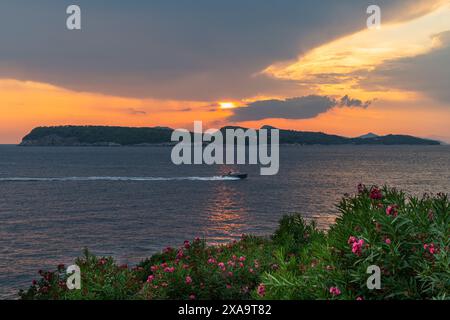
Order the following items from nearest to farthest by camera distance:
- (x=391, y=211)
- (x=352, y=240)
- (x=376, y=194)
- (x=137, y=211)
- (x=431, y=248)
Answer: (x=431, y=248) < (x=352, y=240) < (x=391, y=211) < (x=376, y=194) < (x=137, y=211)

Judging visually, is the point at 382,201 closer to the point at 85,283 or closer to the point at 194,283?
the point at 194,283

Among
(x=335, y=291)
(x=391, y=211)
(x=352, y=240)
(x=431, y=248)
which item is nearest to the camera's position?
(x=431, y=248)

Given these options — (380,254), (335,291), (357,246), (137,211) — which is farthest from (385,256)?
(137,211)

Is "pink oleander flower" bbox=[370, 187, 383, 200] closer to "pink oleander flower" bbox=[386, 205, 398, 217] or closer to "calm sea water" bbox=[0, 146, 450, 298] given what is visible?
"pink oleander flower" bbox=[386, 205, 398, 217]

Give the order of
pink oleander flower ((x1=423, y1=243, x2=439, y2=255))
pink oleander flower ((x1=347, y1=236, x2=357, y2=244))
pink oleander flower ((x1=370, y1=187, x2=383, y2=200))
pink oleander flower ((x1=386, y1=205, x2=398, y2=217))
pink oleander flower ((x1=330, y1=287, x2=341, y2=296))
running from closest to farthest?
pink oleander flower ((x1=423, y1=243, x2=439, y2=255)) → pink oleander flower ((x1=330, y1=287, x2=341, y2=296)) → pink oleander flower ((x1=347, y1=236, x2=357, y2=244)) → pink oleander flower ((x1=386, y1=205, x2=398, y2=217)) → pink oleander flower ((x1=370, y1=187, x2=383, y2=200))

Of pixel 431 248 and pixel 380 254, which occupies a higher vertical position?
pixel 431 248

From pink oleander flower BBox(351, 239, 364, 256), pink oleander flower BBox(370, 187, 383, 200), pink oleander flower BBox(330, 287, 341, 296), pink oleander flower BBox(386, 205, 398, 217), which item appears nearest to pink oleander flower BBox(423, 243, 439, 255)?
pink oleander flower BBox(386, 205, 398, 217)

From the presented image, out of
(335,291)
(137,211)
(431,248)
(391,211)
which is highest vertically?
(391,211)

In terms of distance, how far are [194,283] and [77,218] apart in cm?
6168

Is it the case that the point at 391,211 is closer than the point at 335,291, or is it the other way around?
the point at 335,291

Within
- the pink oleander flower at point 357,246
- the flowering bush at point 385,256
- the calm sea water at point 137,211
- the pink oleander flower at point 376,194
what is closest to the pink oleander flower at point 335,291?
the flowering bush at point 385,256

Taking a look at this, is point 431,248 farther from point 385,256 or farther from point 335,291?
point 335,291

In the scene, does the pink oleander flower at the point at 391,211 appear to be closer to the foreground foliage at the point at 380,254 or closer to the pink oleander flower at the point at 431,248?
the foreground foliage at the point at 380,254
